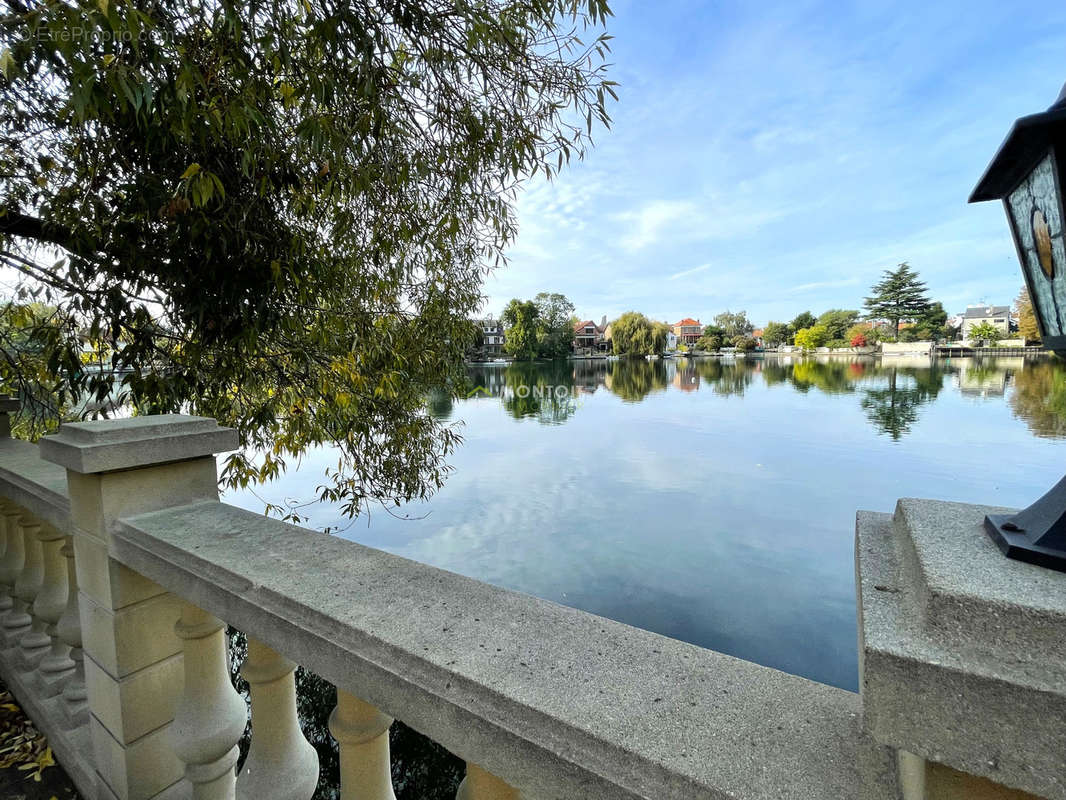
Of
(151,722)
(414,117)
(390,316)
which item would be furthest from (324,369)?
(151,722)

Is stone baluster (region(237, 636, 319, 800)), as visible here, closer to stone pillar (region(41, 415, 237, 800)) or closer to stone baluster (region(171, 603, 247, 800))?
stone baluster (region(171, 603, 247, 800))

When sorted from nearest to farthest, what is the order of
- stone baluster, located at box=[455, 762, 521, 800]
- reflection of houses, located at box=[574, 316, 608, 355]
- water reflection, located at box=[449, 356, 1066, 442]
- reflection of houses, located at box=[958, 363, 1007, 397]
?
1. stone baluster, located at box=[455, 762, 521, 800]
2. water reflection, located at box=[449, 356, 1066, 442]
3. reflection of houses, located at box=[958, 363, 1007, 397]
4. reflection of houses, located at box=[574, 316, 608, 355]

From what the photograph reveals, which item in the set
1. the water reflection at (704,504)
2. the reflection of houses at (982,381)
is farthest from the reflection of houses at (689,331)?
Result: the water reflection at (704,504)

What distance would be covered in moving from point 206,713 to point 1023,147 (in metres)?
1.73

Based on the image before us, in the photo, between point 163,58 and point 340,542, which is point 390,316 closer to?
point 163,58

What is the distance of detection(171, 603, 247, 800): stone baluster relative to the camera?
1078mm

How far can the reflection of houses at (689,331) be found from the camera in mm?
70494

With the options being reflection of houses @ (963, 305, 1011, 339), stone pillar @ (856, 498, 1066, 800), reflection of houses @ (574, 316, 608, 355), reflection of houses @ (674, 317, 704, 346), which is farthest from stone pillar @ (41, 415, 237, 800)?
reflection of houses @ (674, 317, 704, 346)

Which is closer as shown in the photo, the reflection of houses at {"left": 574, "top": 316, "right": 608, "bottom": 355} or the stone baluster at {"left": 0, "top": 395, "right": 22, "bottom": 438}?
the stone baluster at {"left": 0, "top": 395, "right": 22, "bottom": 438}

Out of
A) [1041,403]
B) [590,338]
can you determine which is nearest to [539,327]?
[590,338]

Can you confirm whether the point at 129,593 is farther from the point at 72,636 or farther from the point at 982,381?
the point at 982,381

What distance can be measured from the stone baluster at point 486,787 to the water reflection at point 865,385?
11021 millimetres

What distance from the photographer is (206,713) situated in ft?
3.63

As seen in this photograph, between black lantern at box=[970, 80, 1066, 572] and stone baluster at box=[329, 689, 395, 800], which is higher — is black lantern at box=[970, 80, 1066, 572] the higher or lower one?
the higher one
